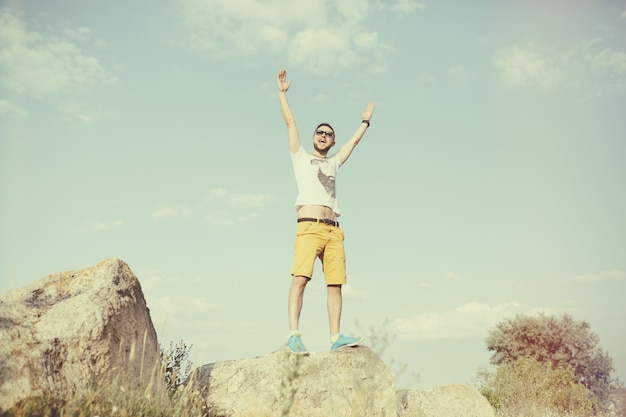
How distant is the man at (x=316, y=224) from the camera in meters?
7.88

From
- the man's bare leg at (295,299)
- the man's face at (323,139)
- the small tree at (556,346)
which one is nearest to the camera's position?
the man's bare leg at (295,299)

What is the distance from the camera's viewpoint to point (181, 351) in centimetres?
912

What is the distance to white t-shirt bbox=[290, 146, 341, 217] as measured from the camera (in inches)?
324

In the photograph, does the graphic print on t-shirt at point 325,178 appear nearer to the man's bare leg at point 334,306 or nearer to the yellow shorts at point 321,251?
the yellow shorts at point 321,251

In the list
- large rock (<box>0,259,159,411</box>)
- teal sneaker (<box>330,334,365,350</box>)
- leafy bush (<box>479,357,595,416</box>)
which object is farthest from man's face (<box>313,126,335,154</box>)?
leafy bush (<box>479,357,595,416</box>)

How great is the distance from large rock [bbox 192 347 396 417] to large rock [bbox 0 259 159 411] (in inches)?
43.4

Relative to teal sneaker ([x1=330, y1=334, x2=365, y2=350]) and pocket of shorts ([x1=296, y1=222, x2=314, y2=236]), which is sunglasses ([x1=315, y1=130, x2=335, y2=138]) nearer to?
pocket of shorts ([x1=296, y1=222, x2=314, y2=236])

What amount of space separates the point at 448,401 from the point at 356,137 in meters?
6.84

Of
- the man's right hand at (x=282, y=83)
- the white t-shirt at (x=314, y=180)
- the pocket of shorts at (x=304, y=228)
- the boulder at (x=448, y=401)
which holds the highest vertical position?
the man's right hand at (x=282, y=83)

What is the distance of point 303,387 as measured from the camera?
24.2 ft

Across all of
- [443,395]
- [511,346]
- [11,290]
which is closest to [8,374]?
[11,290]

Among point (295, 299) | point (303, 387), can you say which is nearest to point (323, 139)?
point (295, 299)

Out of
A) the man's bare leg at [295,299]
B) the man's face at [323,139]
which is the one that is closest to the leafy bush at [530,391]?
the man's bare leg at [295,299]

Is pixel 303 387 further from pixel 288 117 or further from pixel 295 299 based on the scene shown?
pixel 288 117
